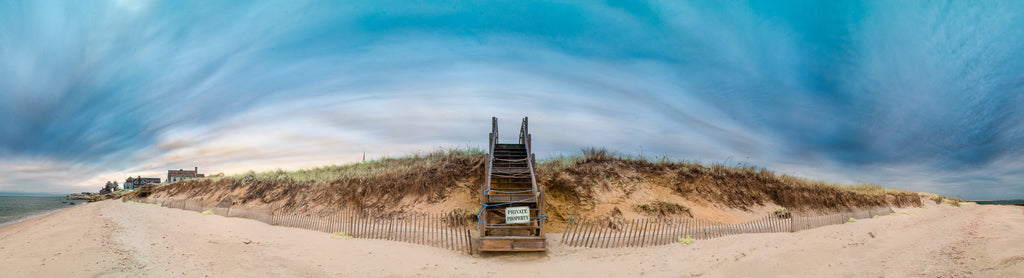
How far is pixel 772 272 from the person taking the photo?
7.06 meters

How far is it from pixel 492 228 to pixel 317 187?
9839 mm

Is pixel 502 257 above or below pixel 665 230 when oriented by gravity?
below

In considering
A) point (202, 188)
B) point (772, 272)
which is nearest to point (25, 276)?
point (772, 272)

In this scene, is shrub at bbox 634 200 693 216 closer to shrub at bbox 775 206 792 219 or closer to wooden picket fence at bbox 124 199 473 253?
shrub at bbox 775 206 792 219

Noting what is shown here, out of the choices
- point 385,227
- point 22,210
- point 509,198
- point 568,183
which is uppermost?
point 568,183

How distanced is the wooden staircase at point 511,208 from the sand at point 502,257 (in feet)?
1.14

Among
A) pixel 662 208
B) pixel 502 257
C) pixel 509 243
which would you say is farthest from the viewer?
pixel 662 208

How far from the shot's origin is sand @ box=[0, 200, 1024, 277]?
261 inches

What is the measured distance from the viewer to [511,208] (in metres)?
9.47

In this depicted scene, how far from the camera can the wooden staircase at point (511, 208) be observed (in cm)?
920

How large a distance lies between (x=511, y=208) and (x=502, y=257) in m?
1.13

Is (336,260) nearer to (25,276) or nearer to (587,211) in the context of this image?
(25,276)

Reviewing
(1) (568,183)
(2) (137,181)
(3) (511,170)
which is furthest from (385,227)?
(2) (137,181)

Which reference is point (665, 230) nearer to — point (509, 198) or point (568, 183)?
point (568, 183)
